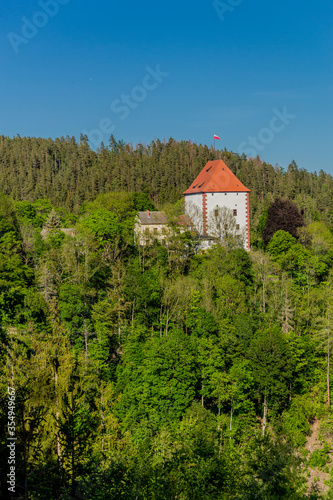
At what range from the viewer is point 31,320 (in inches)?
1399

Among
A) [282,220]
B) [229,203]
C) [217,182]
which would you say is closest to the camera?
[229,203]

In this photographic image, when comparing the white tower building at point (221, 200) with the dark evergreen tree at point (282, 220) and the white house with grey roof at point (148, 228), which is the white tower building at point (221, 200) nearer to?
the white house with grey roof at point (148, 228)

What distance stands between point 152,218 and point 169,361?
90.6 ft

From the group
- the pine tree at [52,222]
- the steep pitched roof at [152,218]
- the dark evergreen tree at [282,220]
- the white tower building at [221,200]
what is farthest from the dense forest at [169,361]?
the white tower building at [221,200]

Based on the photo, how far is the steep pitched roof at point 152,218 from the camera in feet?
186

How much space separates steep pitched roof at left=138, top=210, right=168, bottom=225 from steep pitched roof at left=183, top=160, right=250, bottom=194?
5485 mm

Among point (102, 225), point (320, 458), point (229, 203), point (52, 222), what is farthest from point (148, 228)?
point (320, 458)

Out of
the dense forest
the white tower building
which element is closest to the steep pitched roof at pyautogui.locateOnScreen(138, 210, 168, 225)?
the white tower building

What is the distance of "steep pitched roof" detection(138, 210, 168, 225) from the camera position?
56.6 m

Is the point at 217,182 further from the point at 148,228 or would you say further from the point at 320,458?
the point at 320,458

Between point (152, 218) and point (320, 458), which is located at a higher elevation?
point (152, 218)

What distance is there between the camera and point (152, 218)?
2299 inches

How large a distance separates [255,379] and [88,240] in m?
20.0

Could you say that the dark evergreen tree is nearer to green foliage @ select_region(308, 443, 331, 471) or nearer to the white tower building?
the white tower building
